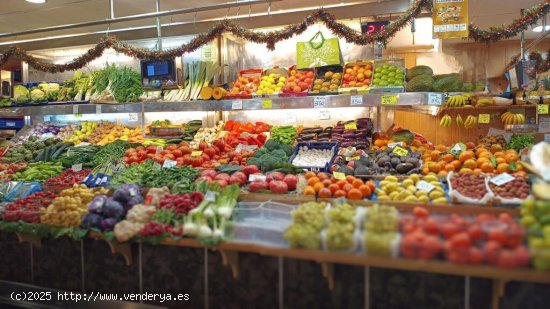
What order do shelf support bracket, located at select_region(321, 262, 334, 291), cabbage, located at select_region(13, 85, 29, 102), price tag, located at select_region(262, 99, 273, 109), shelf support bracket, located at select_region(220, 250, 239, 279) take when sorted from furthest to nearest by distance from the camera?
cabbage, located at select_region(13, 85, 29, 102) < price tag, located at select_region(262, 99, 273, 109) < shelf support bracket, located at select_region(220, 250, 239, 279) < shelf support bracket, located at select_region(321, 262, 334, 291)

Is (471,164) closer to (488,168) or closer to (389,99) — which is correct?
(488,168)

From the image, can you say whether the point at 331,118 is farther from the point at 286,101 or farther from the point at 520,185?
the point at 520,185

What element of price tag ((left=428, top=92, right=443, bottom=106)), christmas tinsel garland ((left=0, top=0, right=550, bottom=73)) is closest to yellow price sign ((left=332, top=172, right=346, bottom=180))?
price tag ((left=428, top=92, right=443, bottom=106))

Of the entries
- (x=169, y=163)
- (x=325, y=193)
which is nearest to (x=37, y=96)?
(x=169, y=163)

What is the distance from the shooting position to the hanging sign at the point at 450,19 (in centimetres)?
445

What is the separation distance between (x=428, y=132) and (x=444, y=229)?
28.4 feet

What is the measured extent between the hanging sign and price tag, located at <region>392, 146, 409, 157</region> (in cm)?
123

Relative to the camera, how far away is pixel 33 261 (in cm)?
441

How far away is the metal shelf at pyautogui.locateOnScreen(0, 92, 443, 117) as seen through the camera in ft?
16.1

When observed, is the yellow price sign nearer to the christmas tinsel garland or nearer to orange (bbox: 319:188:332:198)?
orange (bbox: 319:188:332:198)

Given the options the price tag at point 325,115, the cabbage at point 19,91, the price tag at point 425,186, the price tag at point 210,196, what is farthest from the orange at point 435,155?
the cabbage at point 19,91

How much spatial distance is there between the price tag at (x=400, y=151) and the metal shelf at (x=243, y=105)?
0.56 m

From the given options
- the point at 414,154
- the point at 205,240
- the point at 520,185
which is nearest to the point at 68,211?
the point at 205,240

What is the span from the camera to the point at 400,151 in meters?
4.59
